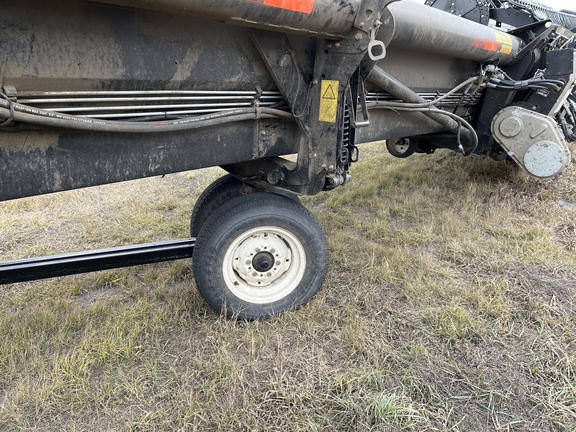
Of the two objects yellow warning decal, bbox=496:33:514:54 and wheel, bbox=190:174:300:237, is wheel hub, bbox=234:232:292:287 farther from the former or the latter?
yellow warning decal, bbox=496:33:514:54

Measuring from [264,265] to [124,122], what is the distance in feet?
3.65

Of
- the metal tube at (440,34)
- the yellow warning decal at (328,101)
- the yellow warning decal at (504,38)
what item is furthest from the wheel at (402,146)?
the yellow warning decal at (328,101)

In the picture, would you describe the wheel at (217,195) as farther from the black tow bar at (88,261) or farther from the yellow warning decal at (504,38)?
the yellow warning decal at (504,38)

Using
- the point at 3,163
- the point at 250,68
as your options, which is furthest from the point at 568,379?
the point at 3,163

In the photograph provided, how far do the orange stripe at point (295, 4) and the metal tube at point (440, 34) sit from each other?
0.59 meters

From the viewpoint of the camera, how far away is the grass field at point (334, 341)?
181 cm

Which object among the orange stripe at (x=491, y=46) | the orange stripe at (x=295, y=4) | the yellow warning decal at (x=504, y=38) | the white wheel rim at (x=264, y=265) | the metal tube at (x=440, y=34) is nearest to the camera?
the orange stripe at (x=295, y=4)

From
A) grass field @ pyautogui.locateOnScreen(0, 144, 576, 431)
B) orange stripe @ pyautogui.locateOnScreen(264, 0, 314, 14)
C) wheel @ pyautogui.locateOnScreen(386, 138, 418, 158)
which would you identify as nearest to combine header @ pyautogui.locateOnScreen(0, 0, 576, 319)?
orange stripe @ pyautogui.locateOnScreen(264, 0, 314, 14)

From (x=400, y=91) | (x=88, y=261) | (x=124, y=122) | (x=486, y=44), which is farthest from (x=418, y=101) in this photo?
(x=88, y=261)

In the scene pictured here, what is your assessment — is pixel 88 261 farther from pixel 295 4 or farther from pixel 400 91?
pixel 400 91

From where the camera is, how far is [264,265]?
2443 millimetres

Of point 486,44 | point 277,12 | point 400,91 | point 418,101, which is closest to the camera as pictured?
point 277,12

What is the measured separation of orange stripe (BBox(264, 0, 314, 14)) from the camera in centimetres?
173

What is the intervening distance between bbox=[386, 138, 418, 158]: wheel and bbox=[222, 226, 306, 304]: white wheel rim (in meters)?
2.38
